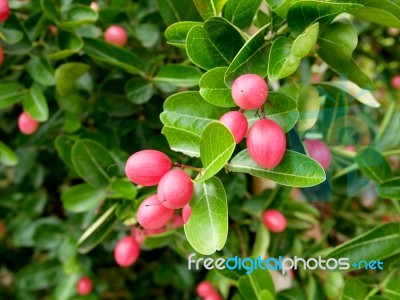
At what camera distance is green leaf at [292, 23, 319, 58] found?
1.58ft

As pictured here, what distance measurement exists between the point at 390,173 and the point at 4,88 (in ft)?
2.33

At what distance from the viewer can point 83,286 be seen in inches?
41.8

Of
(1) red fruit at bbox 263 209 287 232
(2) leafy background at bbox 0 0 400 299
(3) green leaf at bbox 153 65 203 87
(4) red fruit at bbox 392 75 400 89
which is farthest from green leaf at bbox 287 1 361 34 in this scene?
(4) red fruit at bbox 392 75 400 89

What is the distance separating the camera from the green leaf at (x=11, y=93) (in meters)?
0.83

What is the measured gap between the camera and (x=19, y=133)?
Result: 1047mm

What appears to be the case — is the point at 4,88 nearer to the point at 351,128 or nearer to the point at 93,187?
the point at 93,187

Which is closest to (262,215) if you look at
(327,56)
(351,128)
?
(351,128)

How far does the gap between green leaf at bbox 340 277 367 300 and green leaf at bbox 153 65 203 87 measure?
1.31ft

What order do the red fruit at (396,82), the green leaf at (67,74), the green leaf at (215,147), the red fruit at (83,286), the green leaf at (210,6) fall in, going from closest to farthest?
the green leaf at (215,147) < the green leaf at (210,6) < the green leaf at (67,74) < the red fruit at (83,286) < the red fruit at (396,82)

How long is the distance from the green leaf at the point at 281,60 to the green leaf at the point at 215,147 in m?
0.09

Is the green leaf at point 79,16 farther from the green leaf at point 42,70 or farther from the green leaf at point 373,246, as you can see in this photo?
the green leaf at point 373,246

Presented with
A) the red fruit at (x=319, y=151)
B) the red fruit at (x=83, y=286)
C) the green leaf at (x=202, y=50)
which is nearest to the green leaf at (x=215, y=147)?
the green leaf at (x=202, y=50)

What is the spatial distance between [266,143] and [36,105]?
52 cm

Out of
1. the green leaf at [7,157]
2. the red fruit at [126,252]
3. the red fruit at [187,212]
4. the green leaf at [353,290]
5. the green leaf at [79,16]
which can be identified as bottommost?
the red fruit at [126,252]
